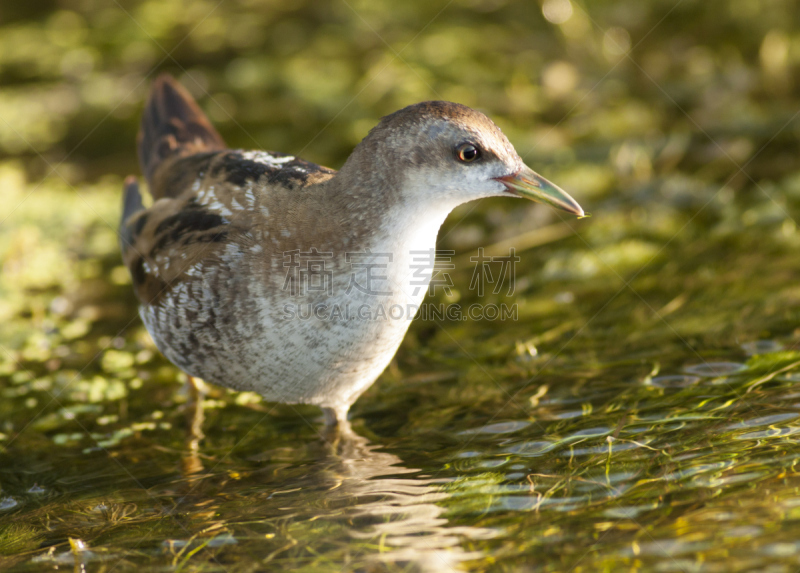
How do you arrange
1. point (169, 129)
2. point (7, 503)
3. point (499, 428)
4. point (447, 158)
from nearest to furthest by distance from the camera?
point (447, 158)
point (7, 503)
point (499, 428)
point (169, 129)

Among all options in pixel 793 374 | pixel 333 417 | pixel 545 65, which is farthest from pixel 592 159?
pixel 333 417

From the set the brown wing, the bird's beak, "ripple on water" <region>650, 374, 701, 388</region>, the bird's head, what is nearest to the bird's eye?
the bird's head

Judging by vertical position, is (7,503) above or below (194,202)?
below

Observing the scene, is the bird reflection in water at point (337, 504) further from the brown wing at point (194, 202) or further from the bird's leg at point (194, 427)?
the brown wing at point (194, 202)

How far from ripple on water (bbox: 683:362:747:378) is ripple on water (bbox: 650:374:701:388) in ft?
0.15

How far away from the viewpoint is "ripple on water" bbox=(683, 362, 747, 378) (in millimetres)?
3990

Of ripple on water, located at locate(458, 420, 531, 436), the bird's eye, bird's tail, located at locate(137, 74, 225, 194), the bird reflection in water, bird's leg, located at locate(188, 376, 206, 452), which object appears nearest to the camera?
the bird reflection in water

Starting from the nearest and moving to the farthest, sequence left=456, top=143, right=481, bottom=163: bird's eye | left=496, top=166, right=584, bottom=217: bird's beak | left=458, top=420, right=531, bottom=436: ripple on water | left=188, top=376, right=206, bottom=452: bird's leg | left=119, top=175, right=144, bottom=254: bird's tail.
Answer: left=456, top=143, right=481, bottom=163: bird's eye, left=496, top=166, right=584, bottom=217: bird's beak, left=458, top=420, right=531, bottom=436: ripple on water, left=188, top=376, right=206, bottom=452: bird's leg, left=119, top=175, right=144, bottom=254: bird's tail

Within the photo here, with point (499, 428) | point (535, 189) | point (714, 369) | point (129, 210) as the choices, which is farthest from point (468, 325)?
point (129, 210)

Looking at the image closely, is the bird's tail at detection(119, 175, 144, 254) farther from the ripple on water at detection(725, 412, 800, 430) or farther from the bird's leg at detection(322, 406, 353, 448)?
the ripple on water at detection(725, 412, 800, 430)

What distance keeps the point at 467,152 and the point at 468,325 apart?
5.69 ft

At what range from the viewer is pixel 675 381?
4.02 metres

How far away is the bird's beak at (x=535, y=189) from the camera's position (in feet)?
11.4

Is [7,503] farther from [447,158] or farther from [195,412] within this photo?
[447,158]
